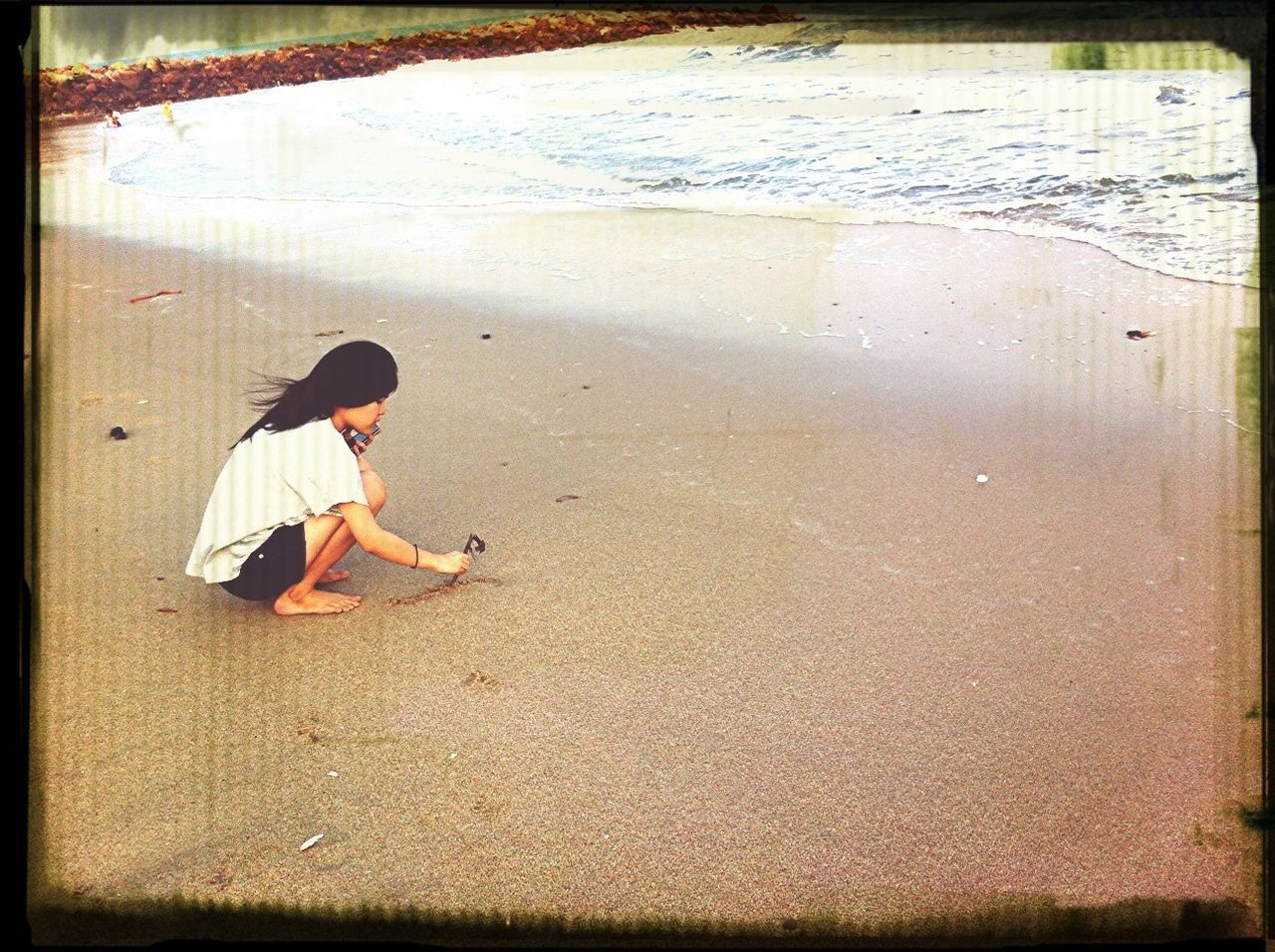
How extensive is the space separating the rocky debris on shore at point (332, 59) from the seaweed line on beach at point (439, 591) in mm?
1255

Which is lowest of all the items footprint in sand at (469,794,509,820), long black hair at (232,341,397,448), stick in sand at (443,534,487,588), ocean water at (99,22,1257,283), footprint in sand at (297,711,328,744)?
footprint in sand at (469,794,509,820)

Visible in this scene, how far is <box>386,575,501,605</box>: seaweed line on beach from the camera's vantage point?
2.89 meters

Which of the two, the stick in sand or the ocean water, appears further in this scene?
the ocean water

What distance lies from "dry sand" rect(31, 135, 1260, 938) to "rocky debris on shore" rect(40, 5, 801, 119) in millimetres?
415

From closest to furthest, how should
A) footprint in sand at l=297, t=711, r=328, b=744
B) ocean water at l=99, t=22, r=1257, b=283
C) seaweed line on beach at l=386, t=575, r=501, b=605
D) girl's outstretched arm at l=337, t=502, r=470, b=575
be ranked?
1. footprint in sand at l=297, t=711, r=328, b=744
2. girl's outstretched arm at l=337, t=502, r=470, b=575
3. seaweed line on beach at l=386, t=575, r=501, b=605
4. ocean water at l=99, t=22, r=1257, b=283

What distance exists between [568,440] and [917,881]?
164cm

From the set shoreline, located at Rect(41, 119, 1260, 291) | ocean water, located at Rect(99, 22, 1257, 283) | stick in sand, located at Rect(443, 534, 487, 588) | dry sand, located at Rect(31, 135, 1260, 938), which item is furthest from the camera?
shoreline, located at Rect(41, 119, 1260, 291)

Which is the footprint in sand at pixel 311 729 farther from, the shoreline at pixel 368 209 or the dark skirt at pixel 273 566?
the shoreline at pixel 368 209

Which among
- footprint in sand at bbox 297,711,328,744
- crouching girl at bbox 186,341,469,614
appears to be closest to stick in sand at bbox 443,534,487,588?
crouching girl at bbox 186,341,469,614

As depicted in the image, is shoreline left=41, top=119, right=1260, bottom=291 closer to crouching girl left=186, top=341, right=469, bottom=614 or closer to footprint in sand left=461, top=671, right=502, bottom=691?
crouching girl left=186, top=341, right=469, bottom=614

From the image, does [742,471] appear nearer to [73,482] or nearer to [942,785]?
[942,785]

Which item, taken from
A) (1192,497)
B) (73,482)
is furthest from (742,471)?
(73,482)

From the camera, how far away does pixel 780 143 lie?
4035mm

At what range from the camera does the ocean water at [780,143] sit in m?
3.49
